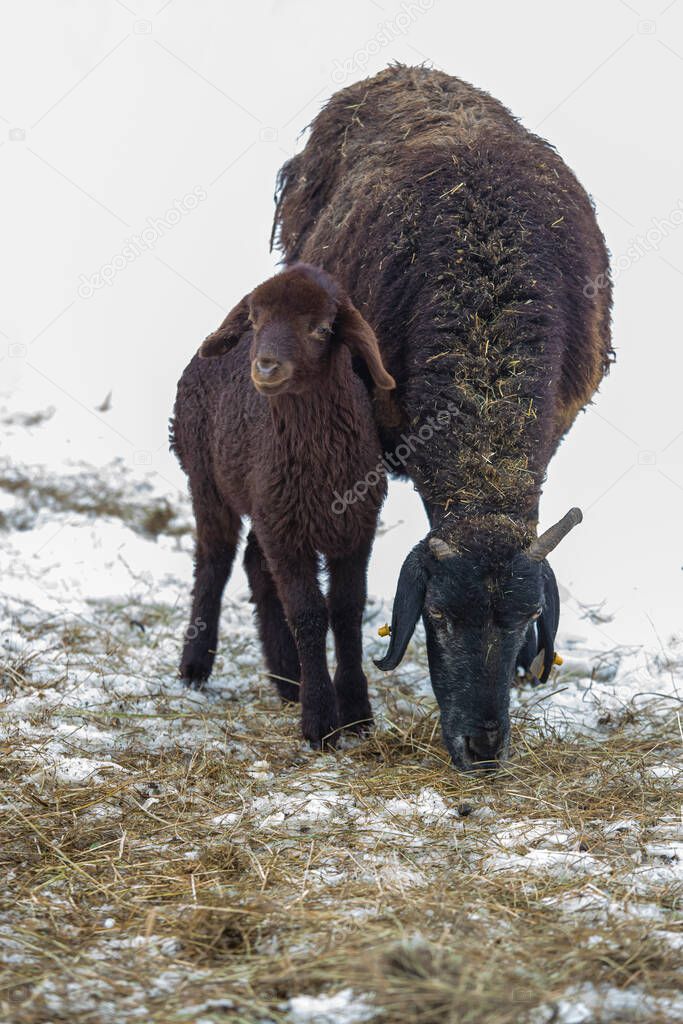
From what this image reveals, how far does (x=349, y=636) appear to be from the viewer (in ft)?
18.3

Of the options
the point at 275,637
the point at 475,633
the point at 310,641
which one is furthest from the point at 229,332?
the point at 475,633

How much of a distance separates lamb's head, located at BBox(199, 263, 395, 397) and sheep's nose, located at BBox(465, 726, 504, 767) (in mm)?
1521

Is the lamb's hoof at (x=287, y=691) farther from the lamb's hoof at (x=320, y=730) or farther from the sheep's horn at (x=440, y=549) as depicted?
the sheep's horn at (x=440, y=549)

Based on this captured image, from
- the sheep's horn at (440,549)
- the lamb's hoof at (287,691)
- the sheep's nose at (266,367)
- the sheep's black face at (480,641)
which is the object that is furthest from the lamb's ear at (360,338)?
the lamb's hoof at (287,691)

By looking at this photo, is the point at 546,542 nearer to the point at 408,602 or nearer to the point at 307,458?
the point at 408,602

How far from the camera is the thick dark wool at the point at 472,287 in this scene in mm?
5090

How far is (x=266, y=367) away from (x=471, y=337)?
3.86 feet

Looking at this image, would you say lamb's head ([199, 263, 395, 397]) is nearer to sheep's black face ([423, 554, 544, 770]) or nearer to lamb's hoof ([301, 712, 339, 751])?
sheep's black face ([423, 554, 544, 770])

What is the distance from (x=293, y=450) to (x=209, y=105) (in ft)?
35.1

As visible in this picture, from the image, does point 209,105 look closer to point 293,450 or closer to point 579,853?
point 293,450

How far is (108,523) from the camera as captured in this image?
9.00 m

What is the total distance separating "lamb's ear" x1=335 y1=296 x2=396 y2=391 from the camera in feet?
16.2

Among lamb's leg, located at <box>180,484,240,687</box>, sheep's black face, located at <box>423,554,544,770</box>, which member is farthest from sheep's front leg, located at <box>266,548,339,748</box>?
lamb's leg, located at <box>180,484,240,687</box>

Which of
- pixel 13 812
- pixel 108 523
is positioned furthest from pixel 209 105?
pixel 13 812
